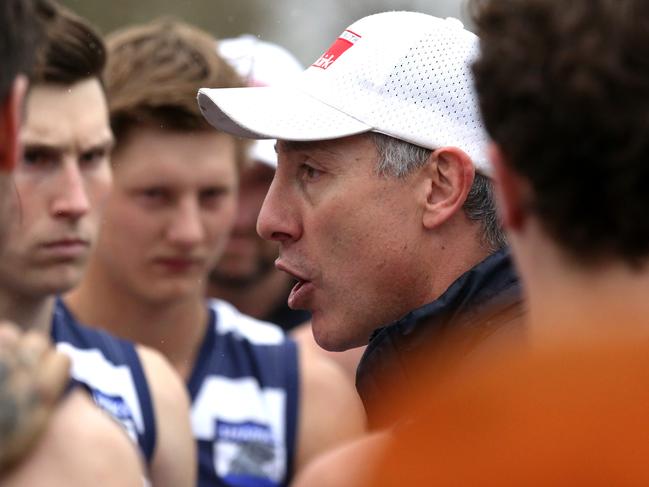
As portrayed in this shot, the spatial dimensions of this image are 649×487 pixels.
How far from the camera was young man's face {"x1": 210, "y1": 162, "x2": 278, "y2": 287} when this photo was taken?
19.9 ft

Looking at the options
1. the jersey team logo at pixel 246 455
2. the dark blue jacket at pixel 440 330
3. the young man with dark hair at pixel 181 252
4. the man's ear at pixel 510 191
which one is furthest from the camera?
the young man with dark hair at pixel 181 252

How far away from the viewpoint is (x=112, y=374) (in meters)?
4.02

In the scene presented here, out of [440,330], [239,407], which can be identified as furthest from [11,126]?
[239,407]

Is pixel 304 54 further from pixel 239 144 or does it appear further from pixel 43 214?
pixel 43 214

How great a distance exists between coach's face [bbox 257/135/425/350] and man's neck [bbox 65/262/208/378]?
1.95 metres

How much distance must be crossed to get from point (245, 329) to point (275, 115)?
2.11 meters

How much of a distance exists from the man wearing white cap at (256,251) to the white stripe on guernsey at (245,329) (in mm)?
1074

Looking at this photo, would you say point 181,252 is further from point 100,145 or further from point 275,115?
point 275,115

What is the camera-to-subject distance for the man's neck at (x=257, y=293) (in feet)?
20.6

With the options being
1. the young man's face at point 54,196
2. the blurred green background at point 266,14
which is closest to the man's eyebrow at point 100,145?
the young man's face at point 54,196

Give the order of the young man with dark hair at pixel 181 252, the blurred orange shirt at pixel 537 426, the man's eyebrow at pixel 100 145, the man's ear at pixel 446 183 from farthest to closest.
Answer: the young man with dark hair at pixel 181 252
the man's eyebrow at pixel 100 145
the man's ear at pixel 446 183
the blurred orange shirt at pixel 537 426

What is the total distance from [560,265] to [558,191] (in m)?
0.10

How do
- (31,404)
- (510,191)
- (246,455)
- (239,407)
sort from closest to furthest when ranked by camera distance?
(31,404) < (510,191) < (246,455) < (239,407)

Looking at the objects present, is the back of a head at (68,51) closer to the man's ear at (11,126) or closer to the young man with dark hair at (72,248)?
the young man with dark hair at (72,248)
